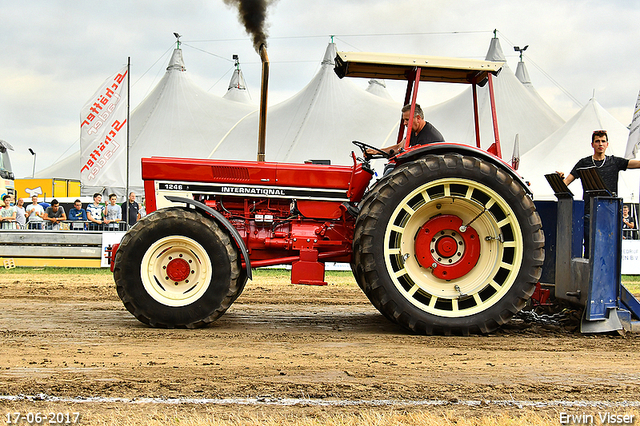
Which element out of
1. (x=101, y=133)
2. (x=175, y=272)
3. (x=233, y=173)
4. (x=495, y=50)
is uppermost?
(x=495, y=50)

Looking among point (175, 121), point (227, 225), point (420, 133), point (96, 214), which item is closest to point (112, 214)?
point (96, 214)

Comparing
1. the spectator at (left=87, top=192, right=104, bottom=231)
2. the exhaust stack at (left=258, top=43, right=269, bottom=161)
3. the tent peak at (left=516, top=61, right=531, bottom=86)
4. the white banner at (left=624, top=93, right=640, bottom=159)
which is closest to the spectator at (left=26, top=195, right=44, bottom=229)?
the spectator at (left=87, top=192, right=104, bottom=231)

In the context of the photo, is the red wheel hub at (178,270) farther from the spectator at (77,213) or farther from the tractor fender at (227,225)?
the spectator at (77,213)

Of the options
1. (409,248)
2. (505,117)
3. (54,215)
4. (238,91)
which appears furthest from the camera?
(238,91)

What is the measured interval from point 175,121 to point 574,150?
43.8 feet

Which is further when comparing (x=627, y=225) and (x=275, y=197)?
(x=627, y=225)

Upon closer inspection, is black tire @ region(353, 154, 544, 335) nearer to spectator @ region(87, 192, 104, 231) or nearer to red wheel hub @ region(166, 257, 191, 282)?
red wheel hub @ region(166, 257, 191, 282)

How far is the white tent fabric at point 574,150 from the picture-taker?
51.7ft

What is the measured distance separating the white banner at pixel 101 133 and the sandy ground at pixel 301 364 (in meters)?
7.05

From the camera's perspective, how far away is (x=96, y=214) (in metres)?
12.7

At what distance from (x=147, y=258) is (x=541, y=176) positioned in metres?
14.0

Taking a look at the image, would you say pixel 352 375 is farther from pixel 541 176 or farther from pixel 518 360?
pixel 541 176

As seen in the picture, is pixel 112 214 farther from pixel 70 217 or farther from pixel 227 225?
pixel 227 225

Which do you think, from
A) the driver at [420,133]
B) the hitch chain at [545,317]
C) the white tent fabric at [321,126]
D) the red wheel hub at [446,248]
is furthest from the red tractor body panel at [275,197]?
the white tent fabric at [321,126]
